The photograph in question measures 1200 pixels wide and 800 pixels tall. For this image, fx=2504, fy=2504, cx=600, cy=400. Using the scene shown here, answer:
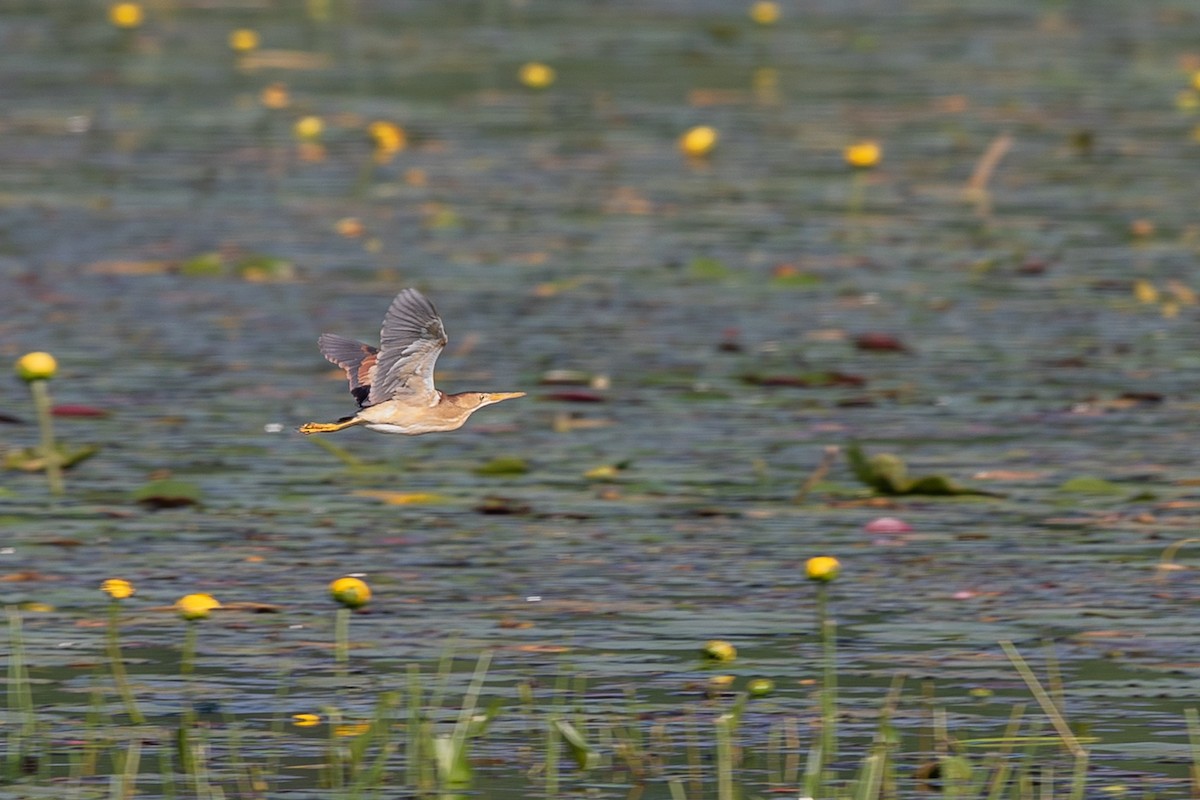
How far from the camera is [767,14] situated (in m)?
16.9

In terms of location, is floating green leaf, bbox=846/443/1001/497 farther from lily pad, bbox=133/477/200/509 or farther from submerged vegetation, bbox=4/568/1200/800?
lily pad, bbox=133/477/200/509

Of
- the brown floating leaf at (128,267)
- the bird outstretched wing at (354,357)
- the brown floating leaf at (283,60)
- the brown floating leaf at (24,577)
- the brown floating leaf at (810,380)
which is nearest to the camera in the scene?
the bird outstretched wing at (354,357)

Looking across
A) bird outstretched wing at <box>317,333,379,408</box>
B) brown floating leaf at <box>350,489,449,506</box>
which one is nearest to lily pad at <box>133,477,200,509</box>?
brown floating leaf at <box>350,489,449,506</box>

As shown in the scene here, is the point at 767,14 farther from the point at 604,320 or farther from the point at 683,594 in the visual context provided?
the point at 683,594

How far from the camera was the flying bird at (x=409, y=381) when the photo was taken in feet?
18.1

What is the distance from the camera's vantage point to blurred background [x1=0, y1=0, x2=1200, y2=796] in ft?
20.1

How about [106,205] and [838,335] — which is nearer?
[838,335]

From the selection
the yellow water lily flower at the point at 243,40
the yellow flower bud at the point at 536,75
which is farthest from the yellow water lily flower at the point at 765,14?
the yellow water lily flower at the point at 243,40

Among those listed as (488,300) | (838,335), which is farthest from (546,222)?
(838,335)

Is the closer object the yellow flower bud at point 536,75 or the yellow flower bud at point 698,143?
the yellow flower bud at point 698,143

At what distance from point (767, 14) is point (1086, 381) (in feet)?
29.0

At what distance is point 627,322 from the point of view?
30.7 ft

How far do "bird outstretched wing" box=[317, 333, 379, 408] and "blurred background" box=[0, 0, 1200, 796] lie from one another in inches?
20.3

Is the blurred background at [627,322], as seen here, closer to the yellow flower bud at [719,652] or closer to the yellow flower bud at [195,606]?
the yellow flower bud at [719,652]
